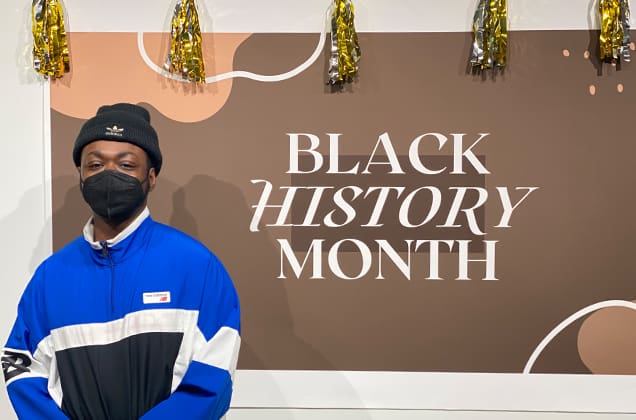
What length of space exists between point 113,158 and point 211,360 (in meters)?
0.50

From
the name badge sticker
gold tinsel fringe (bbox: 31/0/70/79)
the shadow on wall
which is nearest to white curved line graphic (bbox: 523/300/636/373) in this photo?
the shadow on wall

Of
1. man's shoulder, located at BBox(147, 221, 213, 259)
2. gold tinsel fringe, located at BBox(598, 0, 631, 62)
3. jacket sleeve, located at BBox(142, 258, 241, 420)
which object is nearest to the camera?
jacket sleeve, located at BBox(142, 258, 241, 420)

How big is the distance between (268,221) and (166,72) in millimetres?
578

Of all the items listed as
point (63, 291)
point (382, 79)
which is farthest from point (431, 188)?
point (63, 291)

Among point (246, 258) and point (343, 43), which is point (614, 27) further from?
point (246, 258)

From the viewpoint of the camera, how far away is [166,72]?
1.79 metres

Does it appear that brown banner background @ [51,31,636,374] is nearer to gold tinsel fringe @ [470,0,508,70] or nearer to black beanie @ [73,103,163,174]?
gold tinsel fringe @ [470,0,508,70]

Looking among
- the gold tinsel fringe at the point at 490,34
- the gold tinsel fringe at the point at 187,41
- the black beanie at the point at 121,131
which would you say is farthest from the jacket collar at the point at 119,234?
the gold tinsel fringe at the point at 490,34

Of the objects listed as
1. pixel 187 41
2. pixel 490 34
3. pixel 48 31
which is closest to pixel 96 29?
pixel 48 31

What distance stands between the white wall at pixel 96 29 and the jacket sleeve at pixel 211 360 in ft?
2.02

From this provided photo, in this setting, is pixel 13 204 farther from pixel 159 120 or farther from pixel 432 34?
pixel 432 34

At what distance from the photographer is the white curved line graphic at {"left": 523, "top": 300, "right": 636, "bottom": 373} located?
1.75 m

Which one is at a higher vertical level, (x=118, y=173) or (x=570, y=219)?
(x=118, y=173)

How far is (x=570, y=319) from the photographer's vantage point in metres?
1.76
